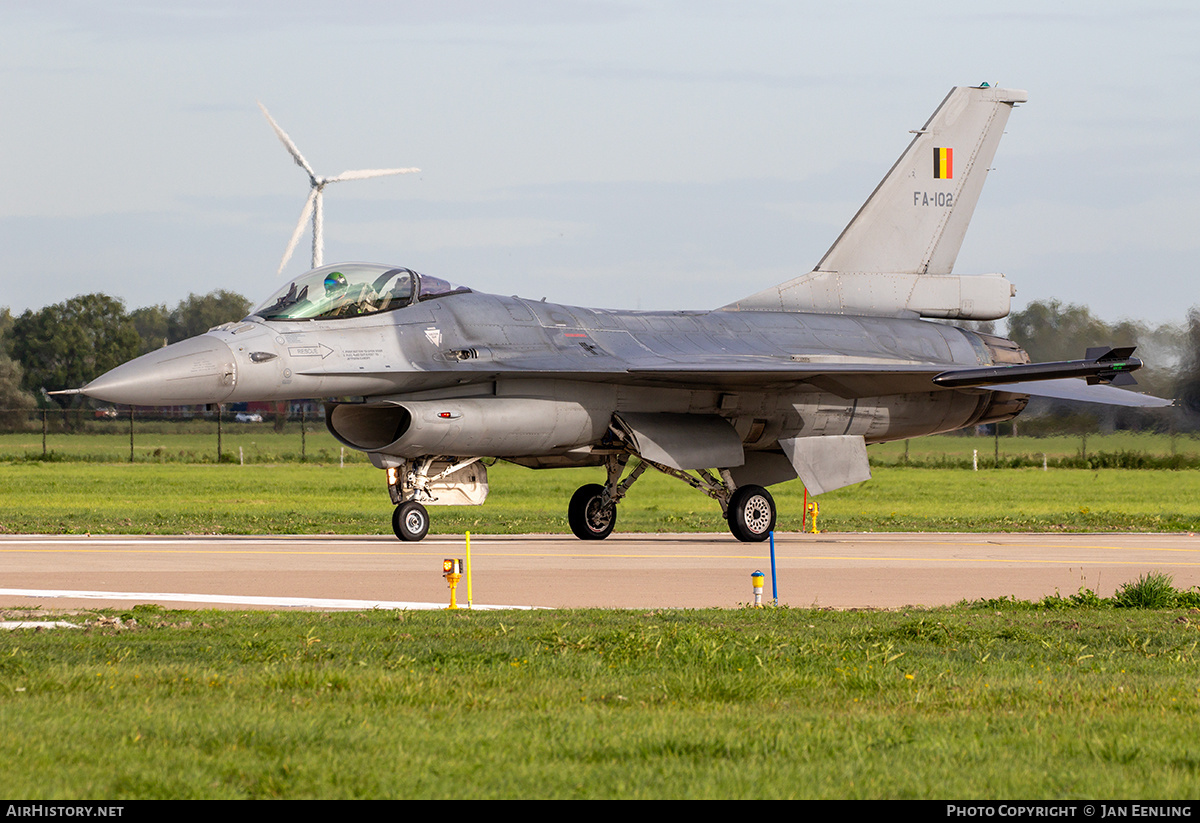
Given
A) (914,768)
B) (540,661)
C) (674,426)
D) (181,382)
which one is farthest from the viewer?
(674,426)

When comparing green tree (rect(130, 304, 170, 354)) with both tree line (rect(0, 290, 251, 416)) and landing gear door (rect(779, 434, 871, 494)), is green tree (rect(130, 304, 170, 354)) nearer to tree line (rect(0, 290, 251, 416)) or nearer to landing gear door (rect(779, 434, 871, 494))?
tree line (rect(0, 290, 251, 416))

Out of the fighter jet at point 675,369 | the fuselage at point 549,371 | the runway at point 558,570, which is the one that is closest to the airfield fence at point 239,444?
the fighter jet at point 675,369

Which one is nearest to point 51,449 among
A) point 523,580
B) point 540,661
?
point 523,580

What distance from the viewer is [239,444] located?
211 ft

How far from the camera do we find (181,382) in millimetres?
18750

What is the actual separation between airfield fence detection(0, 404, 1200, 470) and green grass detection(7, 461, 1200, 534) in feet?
3.25

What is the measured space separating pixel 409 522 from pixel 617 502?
3580 mm

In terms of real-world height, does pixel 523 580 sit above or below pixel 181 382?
below

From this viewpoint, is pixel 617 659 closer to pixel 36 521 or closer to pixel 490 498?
pixel 36 521

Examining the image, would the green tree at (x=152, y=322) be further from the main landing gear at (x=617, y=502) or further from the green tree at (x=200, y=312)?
the main landing gear at (x=617, y=502)

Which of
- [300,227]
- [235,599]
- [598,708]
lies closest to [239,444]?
[300,227]

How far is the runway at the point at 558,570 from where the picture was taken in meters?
13.9

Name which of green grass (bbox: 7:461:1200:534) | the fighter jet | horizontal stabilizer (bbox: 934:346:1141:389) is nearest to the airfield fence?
green grass (bbox: 7:461:1200:534)

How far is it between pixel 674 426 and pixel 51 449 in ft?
150
